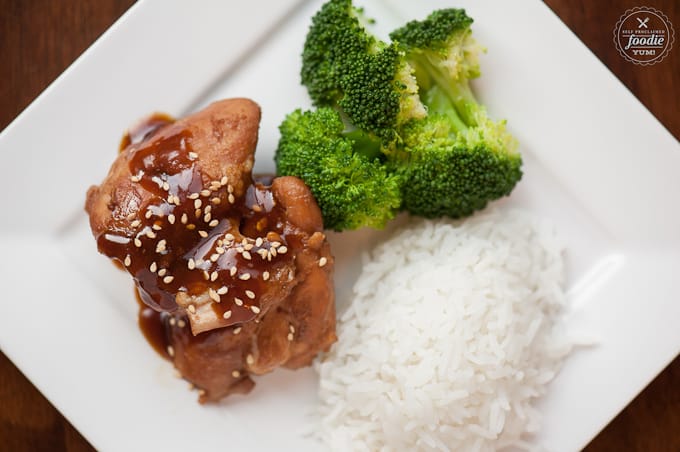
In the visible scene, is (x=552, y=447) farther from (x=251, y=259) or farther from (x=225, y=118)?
(x=225, y=118)

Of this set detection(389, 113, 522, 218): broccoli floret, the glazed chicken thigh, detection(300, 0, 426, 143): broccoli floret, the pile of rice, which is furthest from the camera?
the pile of rice

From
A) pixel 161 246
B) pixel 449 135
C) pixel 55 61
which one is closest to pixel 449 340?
pixel 449 135

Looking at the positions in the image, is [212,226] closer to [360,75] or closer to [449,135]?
[360,75]

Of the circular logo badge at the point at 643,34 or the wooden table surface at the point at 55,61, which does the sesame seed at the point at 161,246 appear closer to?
the wooden table surface at the point at 55,61

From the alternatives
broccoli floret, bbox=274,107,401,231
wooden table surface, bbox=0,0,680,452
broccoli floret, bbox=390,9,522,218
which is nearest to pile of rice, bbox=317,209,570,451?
broccoli floret, bbox=390,9,522,218

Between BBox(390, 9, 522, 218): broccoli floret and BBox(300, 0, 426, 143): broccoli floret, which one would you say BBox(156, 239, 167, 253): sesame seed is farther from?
BBox(390, 9, 522, 218): broccoli floret

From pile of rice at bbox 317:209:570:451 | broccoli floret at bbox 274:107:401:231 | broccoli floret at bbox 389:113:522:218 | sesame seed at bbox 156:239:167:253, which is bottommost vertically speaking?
pile of rice at bbox 317:209:570:451

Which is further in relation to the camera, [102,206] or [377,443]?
[377,443]

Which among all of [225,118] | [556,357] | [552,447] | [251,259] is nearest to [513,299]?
[556,357]
